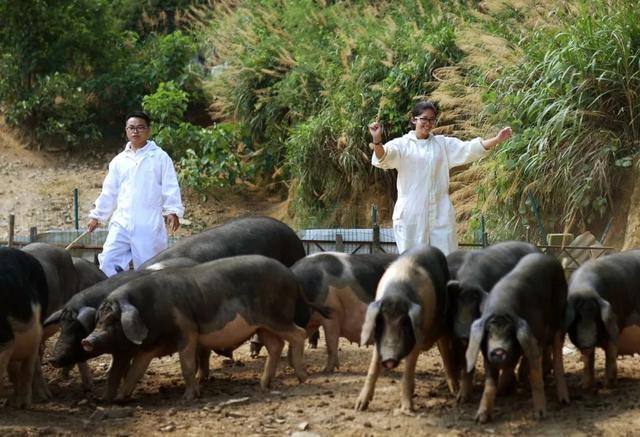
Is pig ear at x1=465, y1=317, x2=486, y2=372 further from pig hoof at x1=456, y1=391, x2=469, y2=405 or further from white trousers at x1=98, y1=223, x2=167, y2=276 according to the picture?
white trousers at x1=98, y1=223, x2=167, y2=276

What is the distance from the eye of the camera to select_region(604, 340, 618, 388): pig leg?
764 cm

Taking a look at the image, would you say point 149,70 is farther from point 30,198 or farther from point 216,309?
point 216,309

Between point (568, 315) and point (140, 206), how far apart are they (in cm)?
386

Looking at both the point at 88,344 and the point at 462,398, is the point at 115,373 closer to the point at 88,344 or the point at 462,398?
the point at 88,344

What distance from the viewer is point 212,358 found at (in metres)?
9.62

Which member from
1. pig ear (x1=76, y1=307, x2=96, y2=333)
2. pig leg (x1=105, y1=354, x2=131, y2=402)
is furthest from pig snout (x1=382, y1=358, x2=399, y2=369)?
pig ear (x1=76, y1=307, x2=96, y2=333)

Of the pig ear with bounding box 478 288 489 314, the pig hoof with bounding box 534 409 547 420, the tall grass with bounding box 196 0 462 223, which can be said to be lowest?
the pig hoof with bounding box 534 409 547 420

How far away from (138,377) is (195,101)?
15181mm

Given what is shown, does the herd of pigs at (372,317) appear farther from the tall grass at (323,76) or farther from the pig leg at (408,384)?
the tall grass at (323,76)

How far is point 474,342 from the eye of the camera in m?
6.76

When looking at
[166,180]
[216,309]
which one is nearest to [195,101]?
[166,180]

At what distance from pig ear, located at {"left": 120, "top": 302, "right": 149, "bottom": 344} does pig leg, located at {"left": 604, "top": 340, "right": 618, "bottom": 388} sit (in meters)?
3.02

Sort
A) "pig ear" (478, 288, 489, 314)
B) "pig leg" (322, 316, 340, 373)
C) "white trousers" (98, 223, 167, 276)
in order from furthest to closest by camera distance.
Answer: "white trousers" (98, 223, 167, 276) < "pig leg" (322, 316, 340, 373) < "pig ear" (478, 288, 489, 314)

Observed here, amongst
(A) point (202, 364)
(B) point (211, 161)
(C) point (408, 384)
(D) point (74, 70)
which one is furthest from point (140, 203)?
(D) point (74, 70)
